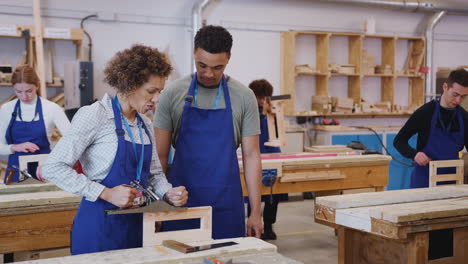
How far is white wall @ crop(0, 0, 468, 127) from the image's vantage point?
703cm

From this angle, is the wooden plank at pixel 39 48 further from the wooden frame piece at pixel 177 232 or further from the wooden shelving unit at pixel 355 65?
the wooden frame piece at pixel 177 232

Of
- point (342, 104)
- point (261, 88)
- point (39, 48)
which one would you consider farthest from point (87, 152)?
point (342, 104)

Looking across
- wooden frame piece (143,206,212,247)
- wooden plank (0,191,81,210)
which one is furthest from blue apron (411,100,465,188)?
wooden plank (0,191,81,210)

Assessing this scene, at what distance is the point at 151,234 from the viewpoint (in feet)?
6.93

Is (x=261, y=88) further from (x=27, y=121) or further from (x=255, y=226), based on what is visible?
(x=255, y=226)

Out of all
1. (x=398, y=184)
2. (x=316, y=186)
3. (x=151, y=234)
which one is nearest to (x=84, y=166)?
(x=151, y=234)

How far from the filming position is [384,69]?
878 cm

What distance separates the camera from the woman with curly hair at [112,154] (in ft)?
6.49

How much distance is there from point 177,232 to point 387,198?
1.39 meters

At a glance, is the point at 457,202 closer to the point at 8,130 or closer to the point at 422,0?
the point at 8,130

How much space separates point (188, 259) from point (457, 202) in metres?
1.78

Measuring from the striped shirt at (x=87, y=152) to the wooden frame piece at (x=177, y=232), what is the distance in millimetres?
246

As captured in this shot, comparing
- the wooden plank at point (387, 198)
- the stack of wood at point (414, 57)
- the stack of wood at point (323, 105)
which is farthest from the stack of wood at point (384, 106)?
the wooden plank at point (387, 198)

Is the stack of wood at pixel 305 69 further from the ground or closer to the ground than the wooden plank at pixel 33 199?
further from the ground
